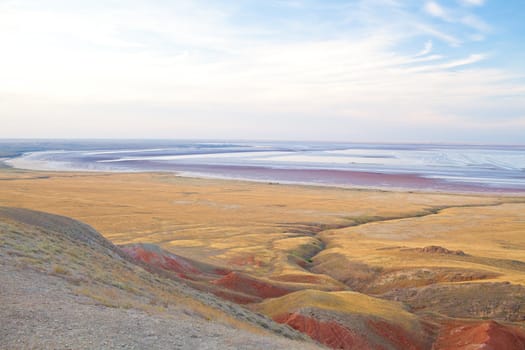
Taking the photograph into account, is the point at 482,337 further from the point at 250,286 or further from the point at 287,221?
the point at 287,221

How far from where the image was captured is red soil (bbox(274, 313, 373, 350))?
22734mm

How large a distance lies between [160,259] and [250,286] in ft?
25.3

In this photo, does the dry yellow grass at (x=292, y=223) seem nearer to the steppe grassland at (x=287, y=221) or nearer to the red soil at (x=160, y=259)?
the steppe grassland at (x=287, y=221)

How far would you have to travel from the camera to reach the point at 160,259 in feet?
114

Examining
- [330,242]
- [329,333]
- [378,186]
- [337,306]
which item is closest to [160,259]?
[337,306]

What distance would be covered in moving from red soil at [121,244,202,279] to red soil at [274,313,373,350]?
11.8m

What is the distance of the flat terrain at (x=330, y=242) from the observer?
93.2ft

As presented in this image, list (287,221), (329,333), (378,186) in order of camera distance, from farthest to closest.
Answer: (378,186), (287,221), (329,333)

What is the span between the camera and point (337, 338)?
2306 centimetres

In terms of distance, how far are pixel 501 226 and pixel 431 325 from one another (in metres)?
39.3

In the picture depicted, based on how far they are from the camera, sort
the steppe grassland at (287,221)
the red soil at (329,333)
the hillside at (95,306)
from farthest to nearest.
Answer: the steppe grassland at (287,221) → the red soil at (329,333) → the hillside at (95,306)

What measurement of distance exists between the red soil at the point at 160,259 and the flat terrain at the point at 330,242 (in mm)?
733

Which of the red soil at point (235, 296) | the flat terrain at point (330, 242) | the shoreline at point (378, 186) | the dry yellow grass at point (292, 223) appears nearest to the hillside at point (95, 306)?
the red soil at point (235, 296)

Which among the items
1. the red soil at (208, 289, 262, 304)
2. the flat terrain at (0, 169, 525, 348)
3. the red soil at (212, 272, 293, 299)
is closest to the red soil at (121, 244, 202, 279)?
the flat terrain at (0, 169, 525, 348)
